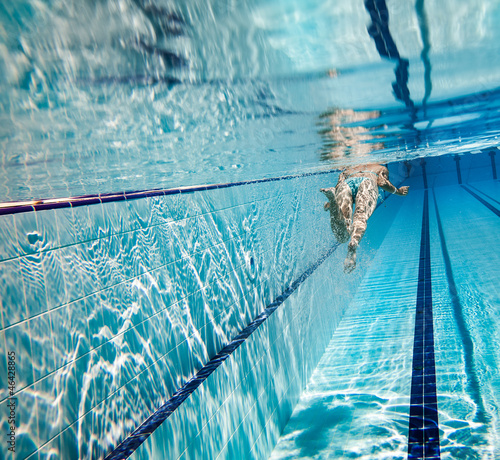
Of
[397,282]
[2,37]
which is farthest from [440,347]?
[2,37]

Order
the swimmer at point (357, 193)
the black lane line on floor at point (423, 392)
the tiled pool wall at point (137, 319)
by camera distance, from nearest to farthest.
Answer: the tiled pool wall at point (137, 319) < the black lane line on floor at point (423, 392) < the swimmer at point (357, 193)

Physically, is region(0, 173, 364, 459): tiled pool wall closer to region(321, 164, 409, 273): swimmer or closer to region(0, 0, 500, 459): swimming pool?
region(0, 0, 500, 459): swimming pool

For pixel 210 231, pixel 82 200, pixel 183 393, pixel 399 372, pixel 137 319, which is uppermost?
pixel 82 200

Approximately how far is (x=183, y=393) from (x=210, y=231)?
5.06 feet

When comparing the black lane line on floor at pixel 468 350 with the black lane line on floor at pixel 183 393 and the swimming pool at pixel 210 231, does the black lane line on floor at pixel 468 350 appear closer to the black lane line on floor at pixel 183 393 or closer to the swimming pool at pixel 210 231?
the swimming pool at pixel 210 231

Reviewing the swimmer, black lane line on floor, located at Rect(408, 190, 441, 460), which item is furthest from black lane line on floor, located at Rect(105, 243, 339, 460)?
black lane line on floor, located at Rect(408, 190, 441, 460)

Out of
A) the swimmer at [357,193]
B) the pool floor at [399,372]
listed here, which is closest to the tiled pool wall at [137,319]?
the pool floor at [399,372]

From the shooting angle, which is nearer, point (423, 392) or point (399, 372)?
point (423, 392)

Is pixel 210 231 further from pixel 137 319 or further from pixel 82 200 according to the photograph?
pixel 82 200

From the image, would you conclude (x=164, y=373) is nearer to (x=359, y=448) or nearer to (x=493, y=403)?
(x=359, y=448)

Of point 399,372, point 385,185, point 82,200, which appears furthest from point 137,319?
point 385,185

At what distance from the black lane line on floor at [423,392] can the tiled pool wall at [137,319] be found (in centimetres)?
129

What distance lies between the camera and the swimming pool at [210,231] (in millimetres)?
1436

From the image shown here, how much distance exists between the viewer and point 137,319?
9.05ft
